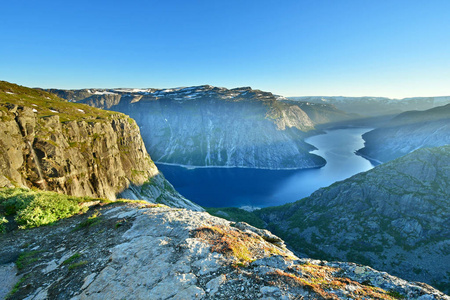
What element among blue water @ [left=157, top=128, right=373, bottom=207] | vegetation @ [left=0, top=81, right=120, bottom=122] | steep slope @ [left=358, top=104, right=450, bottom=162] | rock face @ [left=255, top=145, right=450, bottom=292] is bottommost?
blue water @ [left=157, top=128, right=373, bottom=207]

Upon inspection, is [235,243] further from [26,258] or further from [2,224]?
[2,224]

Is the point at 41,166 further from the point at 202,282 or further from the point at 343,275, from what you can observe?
the point at 343,275

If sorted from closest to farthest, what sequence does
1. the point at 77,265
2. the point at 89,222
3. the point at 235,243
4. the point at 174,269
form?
the point at 174,269 < the point at 77,265 < the point at 235,243 < the point at 89,222

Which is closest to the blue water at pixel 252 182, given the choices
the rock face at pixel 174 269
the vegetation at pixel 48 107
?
the vegetation at pixel 48 107

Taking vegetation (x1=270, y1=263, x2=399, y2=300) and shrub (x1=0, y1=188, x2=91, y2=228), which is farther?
shrub (x1=0, y1=188, x2=91, y2=228)

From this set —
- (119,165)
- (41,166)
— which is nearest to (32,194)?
(41,166)

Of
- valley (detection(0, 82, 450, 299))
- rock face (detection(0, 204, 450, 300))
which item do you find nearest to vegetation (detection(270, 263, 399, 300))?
rock face (detection(0, 204, 450, 300))

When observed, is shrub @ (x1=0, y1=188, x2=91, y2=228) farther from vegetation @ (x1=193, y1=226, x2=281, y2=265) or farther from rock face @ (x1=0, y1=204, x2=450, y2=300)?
vegetation @ (x1=193, y1=226, x2=281, y2=265)

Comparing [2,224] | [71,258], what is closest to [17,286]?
[71,258]
